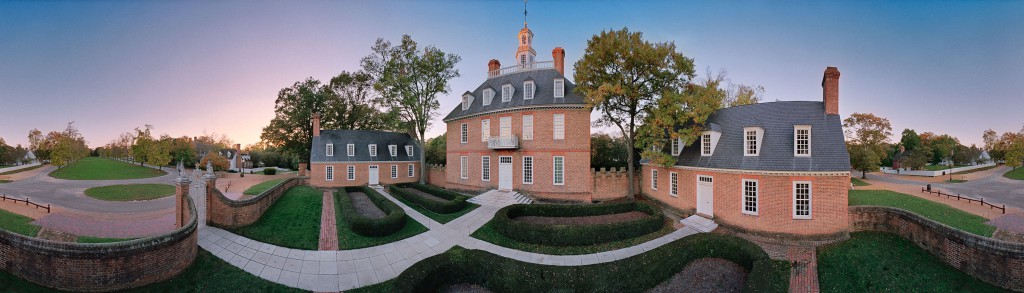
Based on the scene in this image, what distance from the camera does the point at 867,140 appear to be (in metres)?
34.9

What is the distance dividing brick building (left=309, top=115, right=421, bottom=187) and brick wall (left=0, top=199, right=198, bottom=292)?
859 inches

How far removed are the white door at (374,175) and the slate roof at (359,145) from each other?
774 millimetres

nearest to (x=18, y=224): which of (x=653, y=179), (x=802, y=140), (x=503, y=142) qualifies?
(x=503, y=142)

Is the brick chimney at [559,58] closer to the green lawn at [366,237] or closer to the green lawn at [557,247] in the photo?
the green lawn at [557,247]

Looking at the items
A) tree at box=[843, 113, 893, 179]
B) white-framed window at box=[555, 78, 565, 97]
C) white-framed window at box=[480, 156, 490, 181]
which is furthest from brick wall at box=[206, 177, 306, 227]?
tree at box=[843, 113, 893, 179]

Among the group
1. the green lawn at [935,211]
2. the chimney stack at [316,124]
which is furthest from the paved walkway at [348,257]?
the chimney stack at [316,124]

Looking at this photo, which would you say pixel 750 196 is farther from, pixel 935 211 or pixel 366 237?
pixel 366 237

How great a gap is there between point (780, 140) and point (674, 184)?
17.2ft

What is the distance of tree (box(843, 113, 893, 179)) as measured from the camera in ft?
109

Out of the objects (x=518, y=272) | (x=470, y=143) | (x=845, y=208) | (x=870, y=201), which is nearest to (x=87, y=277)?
(x=518, y=272)

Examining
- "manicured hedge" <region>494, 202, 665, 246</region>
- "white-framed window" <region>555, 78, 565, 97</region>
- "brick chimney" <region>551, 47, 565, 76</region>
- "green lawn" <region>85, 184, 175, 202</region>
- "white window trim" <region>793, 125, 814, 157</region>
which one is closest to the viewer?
"manicured hedge" <region>494, 202, 665, 246</region>

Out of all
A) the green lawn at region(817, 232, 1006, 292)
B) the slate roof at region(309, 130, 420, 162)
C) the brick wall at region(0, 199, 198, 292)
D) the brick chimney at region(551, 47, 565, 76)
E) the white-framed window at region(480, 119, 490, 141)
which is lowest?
the green lawn at region(817, 232, 1006, 292)

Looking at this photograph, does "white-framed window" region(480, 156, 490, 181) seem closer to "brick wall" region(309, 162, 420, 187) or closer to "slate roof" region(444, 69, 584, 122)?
"slate roof" region(444, 69, 584, 122)

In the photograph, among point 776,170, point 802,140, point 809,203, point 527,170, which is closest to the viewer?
point 809,203
